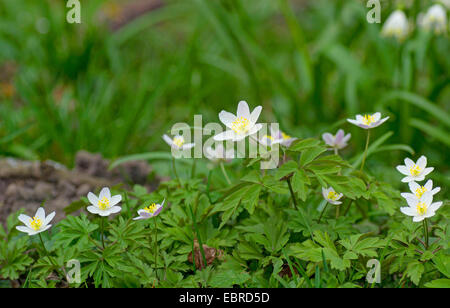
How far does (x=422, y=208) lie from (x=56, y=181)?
1.30 m

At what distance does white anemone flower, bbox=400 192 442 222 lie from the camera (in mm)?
1083

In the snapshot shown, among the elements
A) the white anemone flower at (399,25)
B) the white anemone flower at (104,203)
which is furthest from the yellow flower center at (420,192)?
the white anemone flower at (399,25)

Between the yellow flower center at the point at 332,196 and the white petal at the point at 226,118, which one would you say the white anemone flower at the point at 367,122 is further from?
the white petal at the point at 226,118

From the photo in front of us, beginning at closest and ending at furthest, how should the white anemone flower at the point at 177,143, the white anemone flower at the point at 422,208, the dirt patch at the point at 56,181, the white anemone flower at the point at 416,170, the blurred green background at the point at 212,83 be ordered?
the white anemone flower at the point at 422,208 < the white anemone flower at the point at 416,170 < the white anemone flower at the point at 177,143 < the dirt patch at the point at 56,181 < the blurred green background at the point at 212,83

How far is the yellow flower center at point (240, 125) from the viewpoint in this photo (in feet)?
3.81

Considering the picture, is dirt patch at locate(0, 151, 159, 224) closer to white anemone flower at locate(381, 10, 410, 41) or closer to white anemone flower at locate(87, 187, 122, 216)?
white anemone flower at locate(87, 187, 122, 216)

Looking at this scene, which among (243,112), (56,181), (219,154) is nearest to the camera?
(243,112)

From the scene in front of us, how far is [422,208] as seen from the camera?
42.9 inches

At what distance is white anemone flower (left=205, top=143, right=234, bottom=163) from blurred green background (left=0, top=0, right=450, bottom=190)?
50 centimetres

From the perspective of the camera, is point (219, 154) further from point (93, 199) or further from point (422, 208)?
point (422, 208)

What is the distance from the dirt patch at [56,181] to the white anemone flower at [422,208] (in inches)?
38.2

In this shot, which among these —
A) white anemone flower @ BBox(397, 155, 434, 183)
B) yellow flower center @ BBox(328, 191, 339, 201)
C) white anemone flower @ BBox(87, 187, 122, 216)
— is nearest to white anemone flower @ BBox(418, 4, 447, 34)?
white anemone flower @ BBox(397, 155, 434, 183)

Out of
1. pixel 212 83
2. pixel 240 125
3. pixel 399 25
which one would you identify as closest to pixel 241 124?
pixel 240 125
